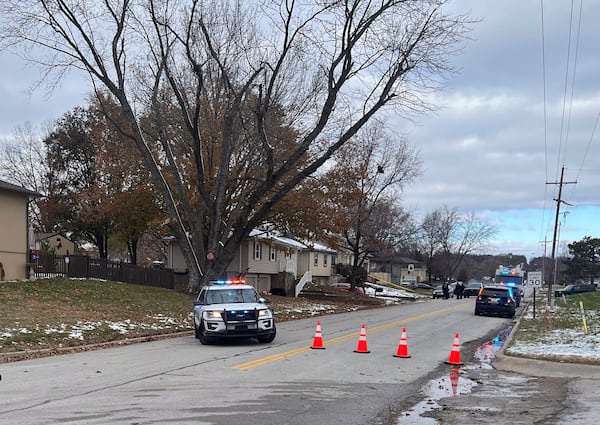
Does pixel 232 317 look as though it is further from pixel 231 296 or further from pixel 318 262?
pixel 318 262

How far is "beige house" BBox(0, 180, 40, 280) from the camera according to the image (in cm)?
2887

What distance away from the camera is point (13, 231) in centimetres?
Answer: 2955

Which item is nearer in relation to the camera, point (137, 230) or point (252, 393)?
point (252, 393)

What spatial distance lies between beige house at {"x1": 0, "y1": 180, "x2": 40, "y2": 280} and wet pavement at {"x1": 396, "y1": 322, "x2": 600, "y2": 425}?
888 inches

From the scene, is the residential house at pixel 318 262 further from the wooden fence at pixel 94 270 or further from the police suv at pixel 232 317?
the police suv at pixel 232 317

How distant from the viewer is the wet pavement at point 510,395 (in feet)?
27.3

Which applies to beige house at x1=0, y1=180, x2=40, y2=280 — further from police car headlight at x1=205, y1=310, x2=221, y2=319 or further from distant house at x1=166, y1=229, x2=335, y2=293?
distant house at x1=166, y1=229, x2=335, y2=293

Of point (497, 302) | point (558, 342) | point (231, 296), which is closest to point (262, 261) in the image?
point (497, 302)

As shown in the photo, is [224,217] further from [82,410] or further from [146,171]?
[82,410]

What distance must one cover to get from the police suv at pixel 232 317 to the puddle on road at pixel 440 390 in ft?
17.6

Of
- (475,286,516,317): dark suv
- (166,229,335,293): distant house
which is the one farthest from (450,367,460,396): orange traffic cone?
(166,229,335,293): distant house

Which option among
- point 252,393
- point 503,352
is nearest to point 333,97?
point 503,352

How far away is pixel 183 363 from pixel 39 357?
378 centimetres

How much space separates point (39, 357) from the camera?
14398mm
